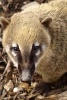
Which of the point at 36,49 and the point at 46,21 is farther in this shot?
the point at 46,21

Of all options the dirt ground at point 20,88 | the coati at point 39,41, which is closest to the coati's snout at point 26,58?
the coati at point 39,41

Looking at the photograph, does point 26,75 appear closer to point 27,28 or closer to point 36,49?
point 36,49

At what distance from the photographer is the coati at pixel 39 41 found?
3350mm

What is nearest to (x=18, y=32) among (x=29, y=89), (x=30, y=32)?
(x=30, y=32)

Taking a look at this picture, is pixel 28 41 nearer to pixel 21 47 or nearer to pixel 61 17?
pixel 21 47

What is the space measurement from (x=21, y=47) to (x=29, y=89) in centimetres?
115

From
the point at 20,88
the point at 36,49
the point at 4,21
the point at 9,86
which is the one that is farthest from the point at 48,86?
the point at 4,21

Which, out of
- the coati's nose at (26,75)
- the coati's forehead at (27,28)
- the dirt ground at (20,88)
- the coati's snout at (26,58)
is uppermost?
the coati's forehead at (27,28)

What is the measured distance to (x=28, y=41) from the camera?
3350 mm

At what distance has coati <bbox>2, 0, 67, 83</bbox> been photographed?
11.0 feet

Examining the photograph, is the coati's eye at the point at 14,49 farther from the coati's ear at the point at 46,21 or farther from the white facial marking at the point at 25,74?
the coati's ear at the point at 46,21

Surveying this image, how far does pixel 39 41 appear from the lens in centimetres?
346

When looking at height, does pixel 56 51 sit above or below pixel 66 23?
below

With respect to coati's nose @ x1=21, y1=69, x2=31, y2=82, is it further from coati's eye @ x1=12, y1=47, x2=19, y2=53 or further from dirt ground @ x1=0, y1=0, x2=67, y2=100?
dirt ground @ x1=0, y1=0, x2=67, y2=100
